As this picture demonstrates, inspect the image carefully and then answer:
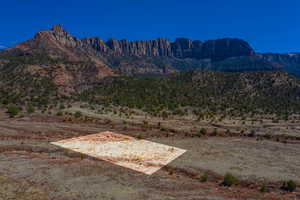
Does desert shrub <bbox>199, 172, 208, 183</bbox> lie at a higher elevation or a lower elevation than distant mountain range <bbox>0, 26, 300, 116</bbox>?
lower

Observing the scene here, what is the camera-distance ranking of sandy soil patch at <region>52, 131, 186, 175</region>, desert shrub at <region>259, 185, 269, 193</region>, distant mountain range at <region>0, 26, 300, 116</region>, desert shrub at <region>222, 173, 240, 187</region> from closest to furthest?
Result: 1. desert shrub at <region>259, 185, 269, 193</region>
2. desert shrub at <region>222, 173, 240, 187</region>
3. sandy soil patch at <region>52, 131, 186, 175</region>
4. distant mountain range at <region>0, 26, 300, 116</region>

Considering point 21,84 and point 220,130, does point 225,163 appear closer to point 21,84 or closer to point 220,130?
point 220,130

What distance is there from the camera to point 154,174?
13.7 meters

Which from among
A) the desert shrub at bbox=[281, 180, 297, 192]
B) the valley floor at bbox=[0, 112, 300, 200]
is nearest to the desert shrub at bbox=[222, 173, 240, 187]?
the valley floor at bbox=[0, 112, 300, 200]

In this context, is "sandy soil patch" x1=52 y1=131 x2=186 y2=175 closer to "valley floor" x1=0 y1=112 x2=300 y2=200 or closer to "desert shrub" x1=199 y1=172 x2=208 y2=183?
"valley floor" x1=0 y1=112 x2=300 y2=200

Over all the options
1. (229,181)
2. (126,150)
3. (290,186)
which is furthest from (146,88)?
(290,186)

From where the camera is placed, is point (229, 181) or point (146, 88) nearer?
point (229, 181)

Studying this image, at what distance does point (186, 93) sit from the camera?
2650 inches

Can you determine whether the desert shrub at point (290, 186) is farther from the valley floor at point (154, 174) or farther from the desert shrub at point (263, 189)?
the desert shrub at point (263, 189)

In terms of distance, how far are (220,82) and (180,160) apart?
69377mm

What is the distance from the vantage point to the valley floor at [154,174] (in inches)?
441

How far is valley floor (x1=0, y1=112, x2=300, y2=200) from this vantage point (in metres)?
11.2

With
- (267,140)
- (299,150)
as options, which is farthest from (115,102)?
(299,150)

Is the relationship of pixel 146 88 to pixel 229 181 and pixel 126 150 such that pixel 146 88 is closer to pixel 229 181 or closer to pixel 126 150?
pixel 126 150
